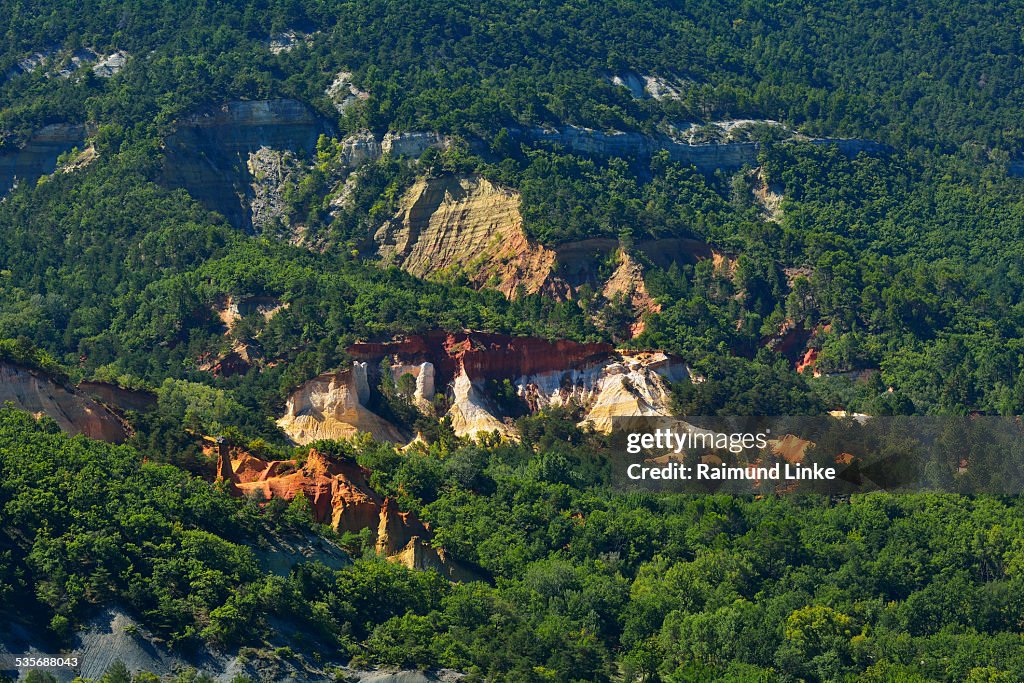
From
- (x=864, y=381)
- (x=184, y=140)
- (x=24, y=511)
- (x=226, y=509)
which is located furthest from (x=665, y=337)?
(x=24, y=511)

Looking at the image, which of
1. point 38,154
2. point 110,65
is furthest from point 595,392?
point 110,65

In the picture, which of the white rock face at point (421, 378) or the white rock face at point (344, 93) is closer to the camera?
the white rock face at point (421, 378)

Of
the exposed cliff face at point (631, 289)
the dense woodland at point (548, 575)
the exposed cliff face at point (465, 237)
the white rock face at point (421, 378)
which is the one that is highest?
the exposed cliff face at point (465, 237)

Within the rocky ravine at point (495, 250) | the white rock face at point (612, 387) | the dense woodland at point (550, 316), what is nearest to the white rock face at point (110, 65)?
the dense woodland at point (550, 316)

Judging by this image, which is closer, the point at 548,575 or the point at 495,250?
the point at 548,575

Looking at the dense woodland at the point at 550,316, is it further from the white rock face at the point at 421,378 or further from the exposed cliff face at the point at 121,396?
the white rock face at the point at 421,378

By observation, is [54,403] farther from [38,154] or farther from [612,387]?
[38,154]
